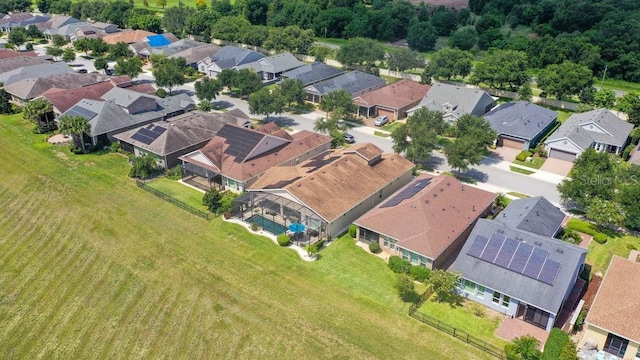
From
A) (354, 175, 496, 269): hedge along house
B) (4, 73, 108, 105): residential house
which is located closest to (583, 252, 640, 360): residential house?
(354, 175, 496, 269): hedge along house

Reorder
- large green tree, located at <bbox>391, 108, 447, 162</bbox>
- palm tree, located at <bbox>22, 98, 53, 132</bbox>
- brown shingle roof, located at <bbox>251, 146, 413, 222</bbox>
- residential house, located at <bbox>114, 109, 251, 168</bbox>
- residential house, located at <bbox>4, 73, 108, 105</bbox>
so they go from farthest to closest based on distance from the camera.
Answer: residential house, located at <bbox>4, 73, 108, 105</bbox>, palm tree, located at <bbox>22, 98, 53, 132</bbox>, residential house, located at <bbox>114, 109, 251, 168</bbox>, large green tree, located at <bbox>391, 108, 447, 162</bbox>, brown shingle roof, located at <bbox>251, 146, 413, 222</bbox>

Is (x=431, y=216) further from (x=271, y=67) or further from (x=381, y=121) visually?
(x=271, y=67)

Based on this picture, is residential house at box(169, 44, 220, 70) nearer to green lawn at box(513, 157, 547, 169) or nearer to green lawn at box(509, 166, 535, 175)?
green lawn at box(513, 157, 547, 169)

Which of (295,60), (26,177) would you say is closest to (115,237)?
(26,177)

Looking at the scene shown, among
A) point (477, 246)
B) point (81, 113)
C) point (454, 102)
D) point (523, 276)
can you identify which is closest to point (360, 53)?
point (454, 102)

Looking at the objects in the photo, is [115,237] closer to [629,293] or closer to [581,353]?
[581,353]

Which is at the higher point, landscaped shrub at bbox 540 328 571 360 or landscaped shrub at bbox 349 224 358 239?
landscaped shrub at bbox 540 328 571 360

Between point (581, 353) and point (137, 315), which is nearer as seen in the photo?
point (581, 353)

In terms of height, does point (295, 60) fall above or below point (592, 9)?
below
